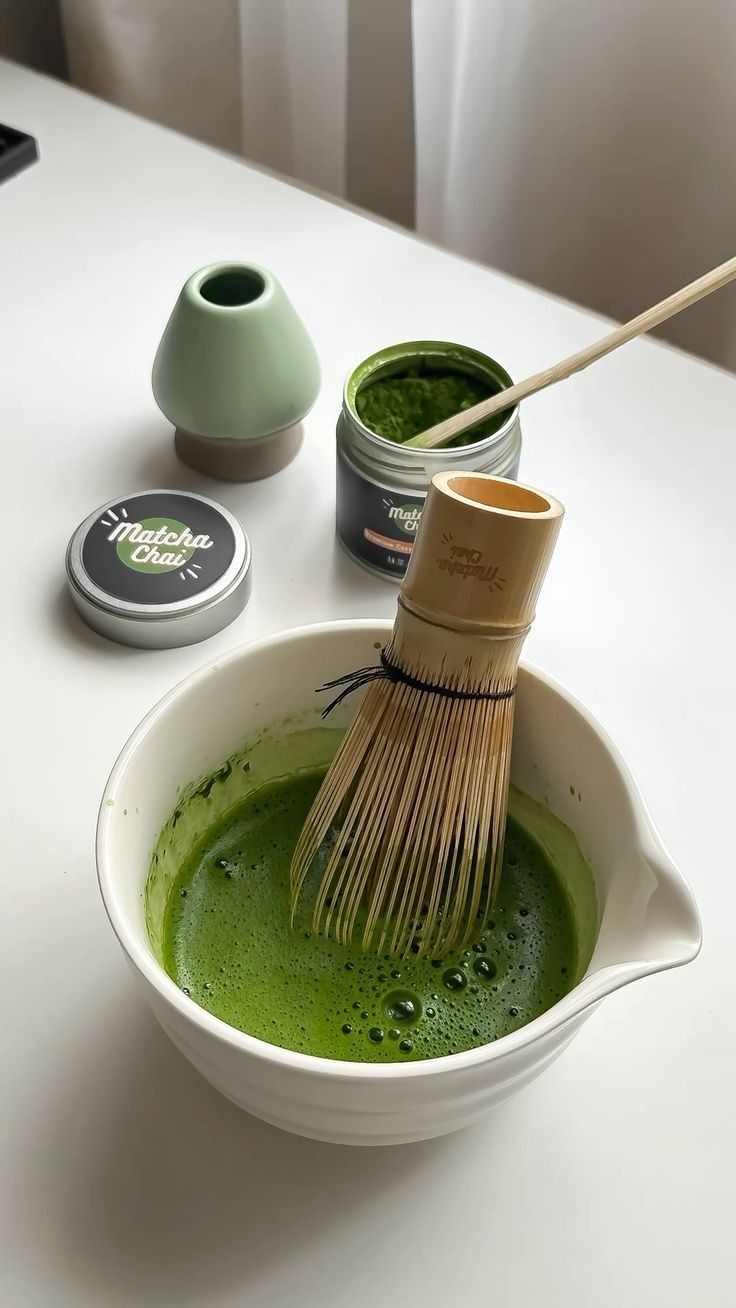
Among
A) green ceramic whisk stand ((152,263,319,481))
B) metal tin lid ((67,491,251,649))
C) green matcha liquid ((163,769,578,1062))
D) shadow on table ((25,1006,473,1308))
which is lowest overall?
shadow on table ((25,1006,473,1308))

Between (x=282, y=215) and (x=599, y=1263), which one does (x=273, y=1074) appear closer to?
(x=599, y=1263)

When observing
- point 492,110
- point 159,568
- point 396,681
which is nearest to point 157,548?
point 159,568

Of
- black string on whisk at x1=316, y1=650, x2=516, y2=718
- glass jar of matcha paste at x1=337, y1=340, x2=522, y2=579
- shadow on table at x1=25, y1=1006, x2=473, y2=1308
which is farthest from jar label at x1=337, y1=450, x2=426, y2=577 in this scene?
shadow on table at x1=25, y1=1006, x2=473, y2=1308

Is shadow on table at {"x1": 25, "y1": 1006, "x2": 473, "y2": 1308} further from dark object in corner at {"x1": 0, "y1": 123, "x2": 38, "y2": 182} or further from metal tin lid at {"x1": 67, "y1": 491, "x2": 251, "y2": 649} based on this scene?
dark object in corner at {"x1": 0, "y1": 123, "x2": 38, "y2": 182}

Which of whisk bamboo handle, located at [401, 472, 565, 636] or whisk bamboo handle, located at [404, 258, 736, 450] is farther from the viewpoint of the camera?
whisk bamboo handle, located at [404, 258, 736, 450]

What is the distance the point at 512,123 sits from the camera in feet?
3.70

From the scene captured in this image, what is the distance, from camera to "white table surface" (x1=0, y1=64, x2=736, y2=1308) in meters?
0.47

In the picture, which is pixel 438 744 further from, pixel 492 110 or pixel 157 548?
pixel 492 110

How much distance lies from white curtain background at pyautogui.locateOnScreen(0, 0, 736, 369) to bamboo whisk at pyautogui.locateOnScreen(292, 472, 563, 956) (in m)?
0.76

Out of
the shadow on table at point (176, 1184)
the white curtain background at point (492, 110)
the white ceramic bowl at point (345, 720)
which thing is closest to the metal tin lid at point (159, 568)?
the white ceramic bowl at point (345, 720)

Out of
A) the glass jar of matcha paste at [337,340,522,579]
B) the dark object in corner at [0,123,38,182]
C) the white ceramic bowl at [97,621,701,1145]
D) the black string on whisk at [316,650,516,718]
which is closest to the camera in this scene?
the white ceramic bowl at [97,621,701,1145]

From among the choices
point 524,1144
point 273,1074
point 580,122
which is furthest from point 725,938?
point 580,122

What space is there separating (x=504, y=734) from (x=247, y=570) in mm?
240

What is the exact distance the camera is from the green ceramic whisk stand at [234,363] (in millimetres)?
696
